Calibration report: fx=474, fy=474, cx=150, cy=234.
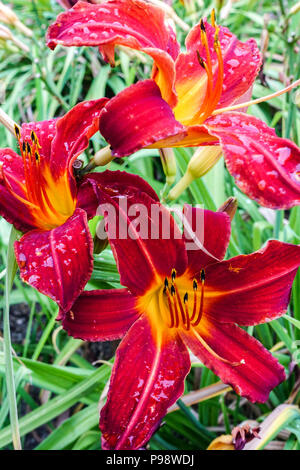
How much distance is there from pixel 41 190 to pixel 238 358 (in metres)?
0.34

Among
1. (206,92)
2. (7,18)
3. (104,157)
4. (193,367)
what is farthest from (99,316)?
(7,18)

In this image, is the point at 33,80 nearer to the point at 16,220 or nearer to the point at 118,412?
the point at 16,220

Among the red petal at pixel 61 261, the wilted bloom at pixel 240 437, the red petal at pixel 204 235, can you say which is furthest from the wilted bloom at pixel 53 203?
the wilted bloom at pixel 240 437

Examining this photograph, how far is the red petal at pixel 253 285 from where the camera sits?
640 millimetres

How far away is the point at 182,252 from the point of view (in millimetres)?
602

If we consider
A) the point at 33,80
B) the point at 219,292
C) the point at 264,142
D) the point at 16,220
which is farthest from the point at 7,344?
the point at 33,80

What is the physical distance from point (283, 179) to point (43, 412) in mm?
709

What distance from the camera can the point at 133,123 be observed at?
0.47m

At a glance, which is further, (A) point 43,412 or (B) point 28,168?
(A) point 43,412

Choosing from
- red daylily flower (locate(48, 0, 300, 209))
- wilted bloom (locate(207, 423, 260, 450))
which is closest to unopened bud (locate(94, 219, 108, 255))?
red daylily flower (locate(48, 0, 300, 209))

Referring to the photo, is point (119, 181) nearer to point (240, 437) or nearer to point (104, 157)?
point (104, 157)

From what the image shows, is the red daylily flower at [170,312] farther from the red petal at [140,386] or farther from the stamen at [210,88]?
the stamen at [210,88]

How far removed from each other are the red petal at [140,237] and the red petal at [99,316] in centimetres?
3
